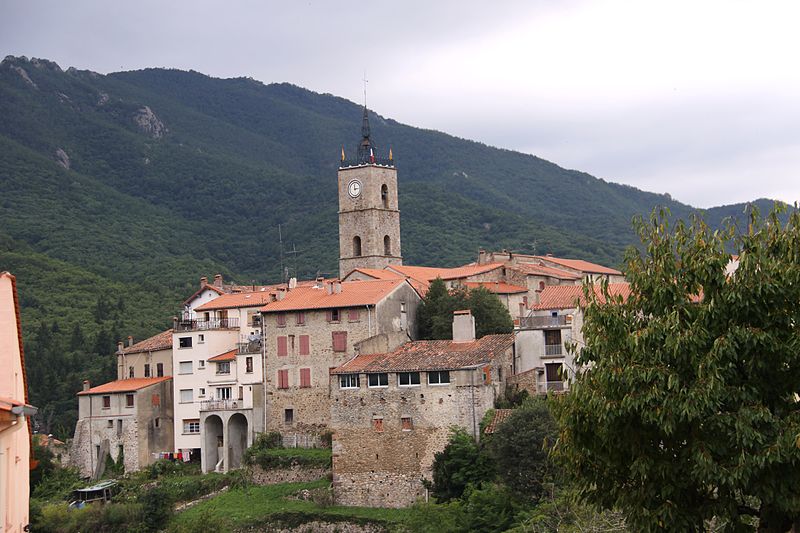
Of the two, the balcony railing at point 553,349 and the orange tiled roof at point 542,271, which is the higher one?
the orange tiled roof at point 542,271

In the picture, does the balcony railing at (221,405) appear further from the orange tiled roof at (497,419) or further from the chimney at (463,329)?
the orange tiled roof at (497,419)

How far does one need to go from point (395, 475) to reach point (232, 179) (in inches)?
5533

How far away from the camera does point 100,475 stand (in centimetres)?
7119

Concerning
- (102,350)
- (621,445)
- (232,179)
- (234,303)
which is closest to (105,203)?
(232,179)

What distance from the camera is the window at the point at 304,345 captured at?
214ft

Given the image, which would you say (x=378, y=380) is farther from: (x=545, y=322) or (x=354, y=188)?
(x=354, y=188)

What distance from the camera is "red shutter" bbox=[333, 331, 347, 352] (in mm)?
64500

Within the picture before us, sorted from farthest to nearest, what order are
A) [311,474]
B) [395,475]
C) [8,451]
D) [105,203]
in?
[105,203] → [311,474] → [395,475] → [8,451]

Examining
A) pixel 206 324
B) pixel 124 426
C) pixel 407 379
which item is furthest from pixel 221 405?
pixel 407 379

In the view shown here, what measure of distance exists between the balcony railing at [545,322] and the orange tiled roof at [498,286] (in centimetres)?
1458

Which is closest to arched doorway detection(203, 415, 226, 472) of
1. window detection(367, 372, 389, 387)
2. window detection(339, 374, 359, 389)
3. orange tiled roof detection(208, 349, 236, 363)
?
orange tiled roof detection(208, 349, 236, 363)

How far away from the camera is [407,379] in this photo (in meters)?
58.1

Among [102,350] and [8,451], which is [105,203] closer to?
[102,350]

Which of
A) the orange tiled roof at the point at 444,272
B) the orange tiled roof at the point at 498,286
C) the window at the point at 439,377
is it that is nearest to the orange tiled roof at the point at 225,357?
the orange tiled roof at the point at 444,272
